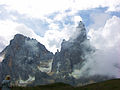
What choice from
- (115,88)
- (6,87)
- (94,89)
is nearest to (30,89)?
(94,89)

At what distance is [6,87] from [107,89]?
142 ft

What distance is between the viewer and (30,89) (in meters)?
81.1

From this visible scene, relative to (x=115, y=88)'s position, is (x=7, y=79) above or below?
above

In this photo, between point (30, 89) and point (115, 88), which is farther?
point (30, 89)

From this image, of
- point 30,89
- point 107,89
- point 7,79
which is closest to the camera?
point 7,79

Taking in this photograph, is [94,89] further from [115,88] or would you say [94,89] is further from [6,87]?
[6,87]

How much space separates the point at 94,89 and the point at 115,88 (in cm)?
647

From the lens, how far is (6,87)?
83.4 feet

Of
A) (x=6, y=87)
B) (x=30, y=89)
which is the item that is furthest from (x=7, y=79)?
(x=30, y=89)

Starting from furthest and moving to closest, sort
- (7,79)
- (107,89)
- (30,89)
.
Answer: (30,89), (107,89), (7,79)

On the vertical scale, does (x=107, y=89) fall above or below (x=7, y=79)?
below

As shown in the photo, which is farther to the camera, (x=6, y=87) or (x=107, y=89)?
(x=107, y=89)

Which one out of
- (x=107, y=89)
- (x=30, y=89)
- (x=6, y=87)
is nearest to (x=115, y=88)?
(x=107, y=89)

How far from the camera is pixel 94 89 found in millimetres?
66500
